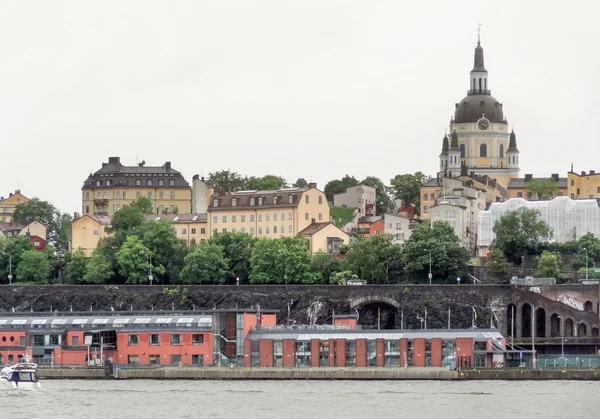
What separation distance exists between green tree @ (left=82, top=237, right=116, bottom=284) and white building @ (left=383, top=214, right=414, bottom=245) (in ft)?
92.9

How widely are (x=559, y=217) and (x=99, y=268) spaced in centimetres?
4351

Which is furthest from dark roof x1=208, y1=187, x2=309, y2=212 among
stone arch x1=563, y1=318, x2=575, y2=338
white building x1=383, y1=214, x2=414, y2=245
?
stone arch x1=563, y1=318, x2=575, y2=338

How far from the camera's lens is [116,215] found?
Answer: 177m

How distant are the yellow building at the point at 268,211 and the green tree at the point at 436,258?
748 inches

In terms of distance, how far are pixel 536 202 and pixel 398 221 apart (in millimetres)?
12824

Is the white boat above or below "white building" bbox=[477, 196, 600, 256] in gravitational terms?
below

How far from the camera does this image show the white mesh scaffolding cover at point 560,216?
178m

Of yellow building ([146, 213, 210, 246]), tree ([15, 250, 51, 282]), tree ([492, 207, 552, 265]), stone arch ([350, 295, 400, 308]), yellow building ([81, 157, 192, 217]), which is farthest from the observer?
yellow building ([81, 157, 192, 217])

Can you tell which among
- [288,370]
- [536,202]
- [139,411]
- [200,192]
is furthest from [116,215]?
[139,411]

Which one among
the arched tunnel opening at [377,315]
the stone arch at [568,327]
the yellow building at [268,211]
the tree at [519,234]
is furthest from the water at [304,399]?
the yellow building at [268,211]

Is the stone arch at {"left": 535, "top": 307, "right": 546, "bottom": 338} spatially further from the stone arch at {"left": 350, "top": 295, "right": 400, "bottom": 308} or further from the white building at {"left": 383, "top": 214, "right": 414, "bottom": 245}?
the white building at {"left": 383, "top": 214, "right": 414, "bottom": 245}

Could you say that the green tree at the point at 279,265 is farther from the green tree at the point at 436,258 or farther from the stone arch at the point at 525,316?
the stone arch at the point at 525,316

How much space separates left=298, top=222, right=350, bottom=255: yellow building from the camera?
568 feet

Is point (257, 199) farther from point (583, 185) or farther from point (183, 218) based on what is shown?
point (583, 185)
